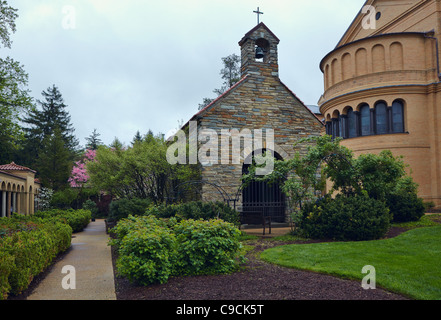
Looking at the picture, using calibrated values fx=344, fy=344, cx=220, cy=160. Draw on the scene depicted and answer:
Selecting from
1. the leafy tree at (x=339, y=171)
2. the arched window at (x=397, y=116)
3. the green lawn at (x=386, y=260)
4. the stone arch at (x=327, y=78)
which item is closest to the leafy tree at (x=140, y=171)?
the leafy tree at (x=339, y=171)

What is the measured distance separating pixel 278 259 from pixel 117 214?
8521 mm

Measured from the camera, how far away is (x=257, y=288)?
17.1ft

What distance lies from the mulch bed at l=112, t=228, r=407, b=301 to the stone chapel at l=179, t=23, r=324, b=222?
7225mm

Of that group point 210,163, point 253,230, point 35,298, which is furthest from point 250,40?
point 35,298

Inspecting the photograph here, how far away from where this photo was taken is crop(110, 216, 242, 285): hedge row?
554cm

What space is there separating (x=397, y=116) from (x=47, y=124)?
1581 inches

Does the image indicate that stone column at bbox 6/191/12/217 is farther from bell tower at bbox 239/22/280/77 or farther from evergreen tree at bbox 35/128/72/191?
bell tower at bbox 239/22/280/77

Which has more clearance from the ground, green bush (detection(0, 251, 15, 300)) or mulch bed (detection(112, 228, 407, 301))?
green bush (detection(0, 251, 15, 300))

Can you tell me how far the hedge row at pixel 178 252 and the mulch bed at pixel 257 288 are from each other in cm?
21

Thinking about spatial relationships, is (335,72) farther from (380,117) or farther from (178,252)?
(178,252)

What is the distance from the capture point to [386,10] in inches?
985

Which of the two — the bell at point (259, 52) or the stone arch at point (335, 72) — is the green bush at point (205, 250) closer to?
the bell at point (259, 52)

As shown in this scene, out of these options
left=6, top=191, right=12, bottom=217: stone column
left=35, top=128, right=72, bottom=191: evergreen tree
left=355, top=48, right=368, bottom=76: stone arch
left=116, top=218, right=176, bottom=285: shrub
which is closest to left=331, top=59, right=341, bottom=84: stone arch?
left=355, top=48, right=368, bottom=76: stone arch

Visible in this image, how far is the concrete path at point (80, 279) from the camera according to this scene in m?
5.38
